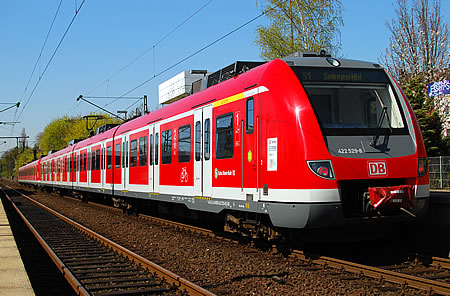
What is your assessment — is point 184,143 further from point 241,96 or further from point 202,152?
point 241,96

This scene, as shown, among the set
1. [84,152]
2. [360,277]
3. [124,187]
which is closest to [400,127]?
[360,277]

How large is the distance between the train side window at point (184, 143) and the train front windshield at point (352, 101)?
3.96 meters

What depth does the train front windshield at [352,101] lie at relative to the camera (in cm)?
786

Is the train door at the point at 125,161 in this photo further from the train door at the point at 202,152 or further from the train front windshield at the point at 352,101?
the train front windshield at the point at 352,101

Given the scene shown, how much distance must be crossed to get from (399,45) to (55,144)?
2817 inches

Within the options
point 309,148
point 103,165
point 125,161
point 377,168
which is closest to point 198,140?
point 309,148

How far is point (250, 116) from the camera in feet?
28.7

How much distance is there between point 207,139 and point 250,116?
1.84m

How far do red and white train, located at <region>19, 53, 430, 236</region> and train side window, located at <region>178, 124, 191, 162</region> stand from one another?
67 centimetres

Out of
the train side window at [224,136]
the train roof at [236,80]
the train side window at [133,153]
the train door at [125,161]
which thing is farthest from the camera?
the train door at [125,161]

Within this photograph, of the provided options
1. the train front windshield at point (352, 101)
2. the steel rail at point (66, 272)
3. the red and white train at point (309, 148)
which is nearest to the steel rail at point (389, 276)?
the red and white train at point (309, 148)

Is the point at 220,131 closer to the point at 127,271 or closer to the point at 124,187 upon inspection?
the point at 127,271

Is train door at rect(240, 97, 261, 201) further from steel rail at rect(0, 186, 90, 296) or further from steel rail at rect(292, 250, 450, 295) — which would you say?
steel rail at rect(0, 186, 90, 296)

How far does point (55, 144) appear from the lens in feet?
298
